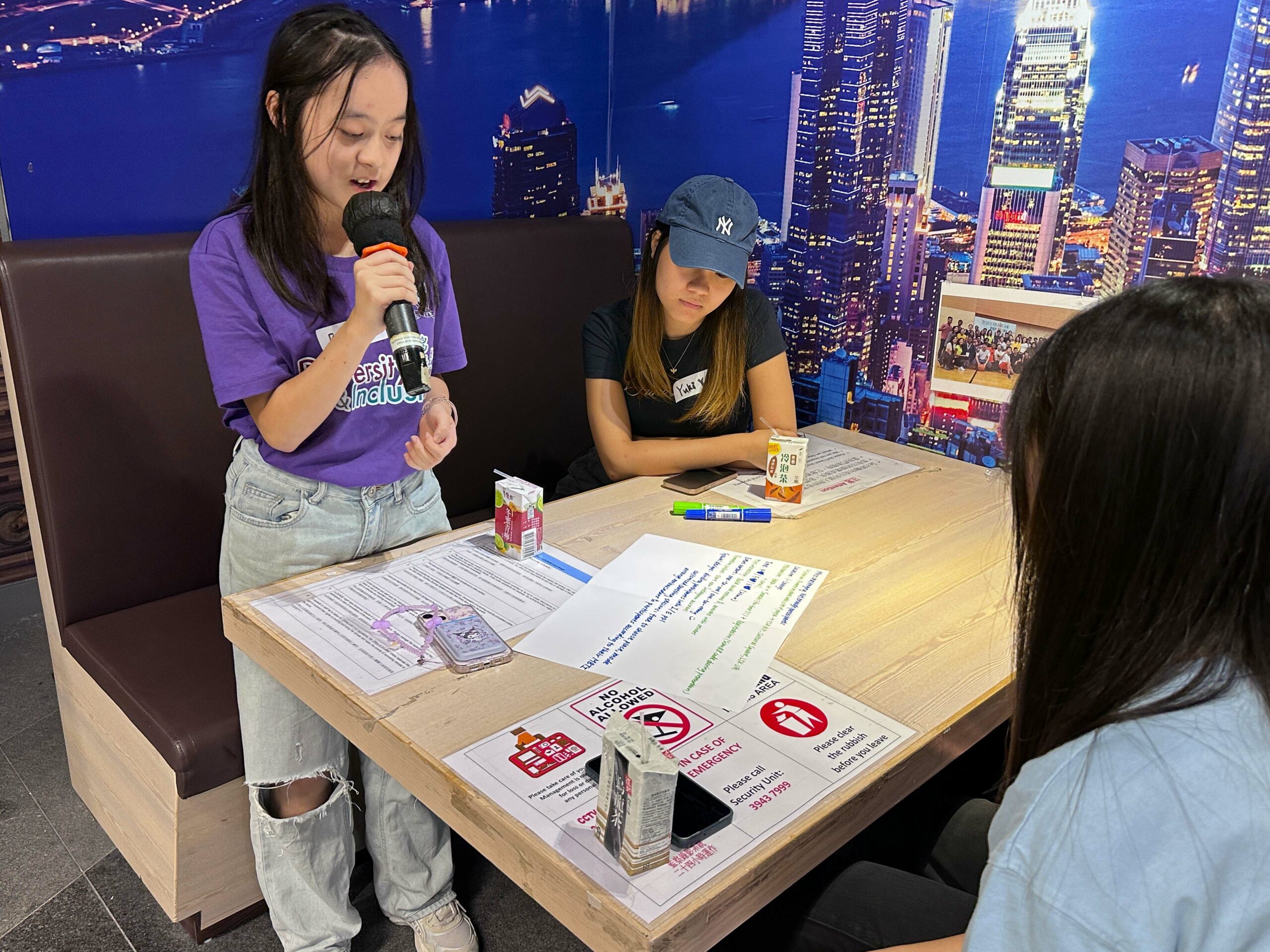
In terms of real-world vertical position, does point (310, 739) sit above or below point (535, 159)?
below

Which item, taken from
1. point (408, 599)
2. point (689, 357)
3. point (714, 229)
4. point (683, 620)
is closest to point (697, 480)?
point (689, 357)

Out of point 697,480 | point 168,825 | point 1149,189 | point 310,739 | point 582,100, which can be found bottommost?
point 168,825

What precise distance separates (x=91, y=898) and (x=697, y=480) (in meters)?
1.34

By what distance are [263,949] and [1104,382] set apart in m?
1.62

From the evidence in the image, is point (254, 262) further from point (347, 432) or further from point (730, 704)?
point (730, 704)

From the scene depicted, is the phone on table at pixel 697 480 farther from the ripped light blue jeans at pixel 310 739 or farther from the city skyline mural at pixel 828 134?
the city skyline mural at pixel 828 134

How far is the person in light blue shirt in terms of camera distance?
59 centimetres

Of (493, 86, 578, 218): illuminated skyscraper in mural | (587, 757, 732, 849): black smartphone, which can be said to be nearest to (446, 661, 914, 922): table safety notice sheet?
(587, 757, 732, 849): black smartphone

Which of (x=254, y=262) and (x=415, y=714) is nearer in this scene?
(x=415, y=714)

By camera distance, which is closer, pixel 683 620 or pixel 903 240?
pixel 683 620

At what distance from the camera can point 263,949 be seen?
1.61 m

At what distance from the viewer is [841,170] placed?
224cm

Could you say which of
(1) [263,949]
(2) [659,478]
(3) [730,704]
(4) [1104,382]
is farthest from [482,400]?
(4) [1104,382]

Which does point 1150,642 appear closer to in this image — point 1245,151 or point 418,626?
point 418,626
